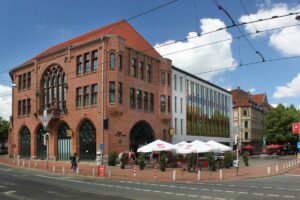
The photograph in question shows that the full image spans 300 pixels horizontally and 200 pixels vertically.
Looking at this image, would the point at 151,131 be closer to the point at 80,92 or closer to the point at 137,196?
the point at 80,92

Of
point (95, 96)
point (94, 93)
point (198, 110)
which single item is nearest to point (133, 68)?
point (94, 93)

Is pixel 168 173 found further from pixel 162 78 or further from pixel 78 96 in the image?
pixel 162 78

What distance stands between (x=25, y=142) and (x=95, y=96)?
55.9ft

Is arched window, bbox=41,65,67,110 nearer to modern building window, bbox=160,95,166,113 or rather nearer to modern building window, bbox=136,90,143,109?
modern building window, bbox=136,90,143,109

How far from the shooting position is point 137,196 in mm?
16750

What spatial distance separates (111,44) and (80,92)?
6.76 metres

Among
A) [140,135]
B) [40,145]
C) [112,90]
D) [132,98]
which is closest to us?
[112,90]

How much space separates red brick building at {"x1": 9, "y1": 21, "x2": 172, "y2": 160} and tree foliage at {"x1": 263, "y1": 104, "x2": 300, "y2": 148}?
45.9 m

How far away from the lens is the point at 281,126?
3563 inches

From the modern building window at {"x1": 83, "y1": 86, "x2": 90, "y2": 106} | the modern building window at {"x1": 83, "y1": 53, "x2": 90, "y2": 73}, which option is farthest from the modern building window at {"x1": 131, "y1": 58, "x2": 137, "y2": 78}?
the modern building window at {"x1": 83, "y1": 86, "x2": 90, "y2": 106}

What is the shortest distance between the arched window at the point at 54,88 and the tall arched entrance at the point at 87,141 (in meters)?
4.78

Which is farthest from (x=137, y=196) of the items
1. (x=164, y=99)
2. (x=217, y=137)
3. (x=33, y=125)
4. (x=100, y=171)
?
(x=217, y=137)

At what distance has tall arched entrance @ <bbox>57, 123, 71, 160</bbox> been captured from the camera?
1876 inches

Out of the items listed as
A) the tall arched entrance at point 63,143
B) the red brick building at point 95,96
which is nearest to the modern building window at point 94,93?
the red brick building at point 95,96
